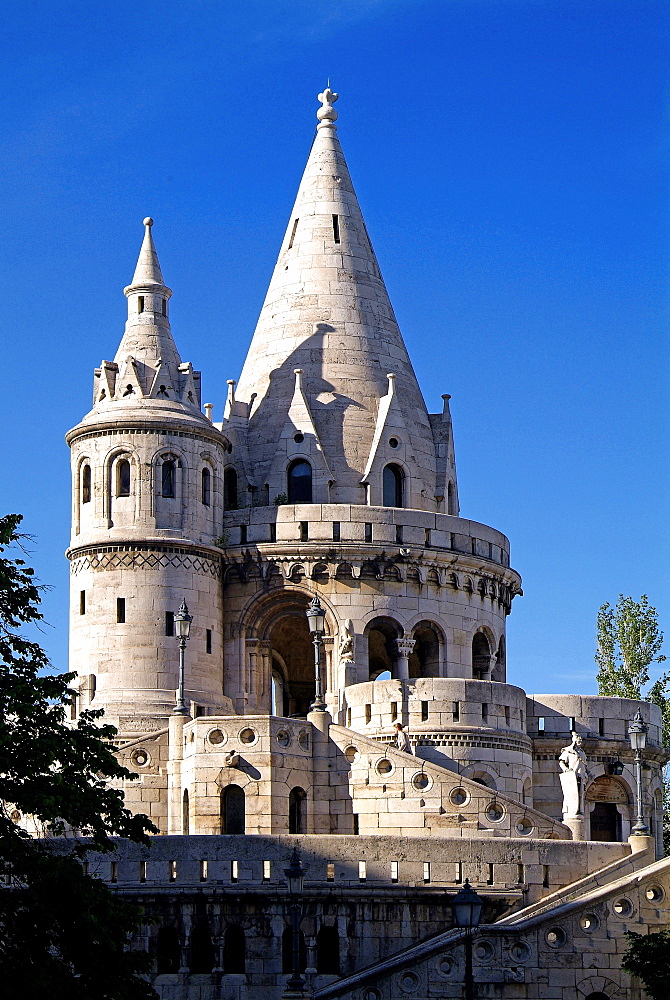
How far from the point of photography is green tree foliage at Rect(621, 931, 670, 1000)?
35.5 metres

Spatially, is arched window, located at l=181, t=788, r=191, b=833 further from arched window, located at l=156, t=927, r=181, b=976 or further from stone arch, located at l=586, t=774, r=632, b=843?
stone arch, located at l=586, t=774, r=632, b=843

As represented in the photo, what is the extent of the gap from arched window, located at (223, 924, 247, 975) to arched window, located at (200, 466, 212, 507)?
13876 millimetres

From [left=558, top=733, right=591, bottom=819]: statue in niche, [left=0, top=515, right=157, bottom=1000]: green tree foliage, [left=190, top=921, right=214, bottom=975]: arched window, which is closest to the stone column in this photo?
[left=558, top=733, right=591, bottom=819]: statue in niche

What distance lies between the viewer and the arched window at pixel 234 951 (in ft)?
132

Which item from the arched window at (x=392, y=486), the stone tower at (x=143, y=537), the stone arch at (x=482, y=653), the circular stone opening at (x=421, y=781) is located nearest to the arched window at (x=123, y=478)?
the stone tower at (x=143, y=537)

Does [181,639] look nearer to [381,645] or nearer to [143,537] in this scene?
[143,537]

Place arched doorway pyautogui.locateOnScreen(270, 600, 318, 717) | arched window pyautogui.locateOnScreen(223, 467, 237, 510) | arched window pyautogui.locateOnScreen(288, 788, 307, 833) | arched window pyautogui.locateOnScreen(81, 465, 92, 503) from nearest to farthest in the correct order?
1. arched window pyautogui.locateOnScreen(288, 788, 307, 833)
2. arched window pyautogui.locateOnScreen(81, 465, 92, 503)
3. arched window pyautogui.locateOnScreen(223, 467, 237, 510)
4. arched doorway pyautogui.locateOnScreen(270, 600, 318, 717)

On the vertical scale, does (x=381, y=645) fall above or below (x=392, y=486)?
below

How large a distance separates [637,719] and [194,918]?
9.17 metres

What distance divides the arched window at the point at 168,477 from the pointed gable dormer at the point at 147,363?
1387mm

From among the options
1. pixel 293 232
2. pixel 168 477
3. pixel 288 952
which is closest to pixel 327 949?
pixel 288 952

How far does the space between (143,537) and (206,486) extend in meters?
2.50

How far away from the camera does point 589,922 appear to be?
38469 mm

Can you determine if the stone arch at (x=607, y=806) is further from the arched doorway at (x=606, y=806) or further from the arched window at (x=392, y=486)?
the arched window at (x=392, y=486)
